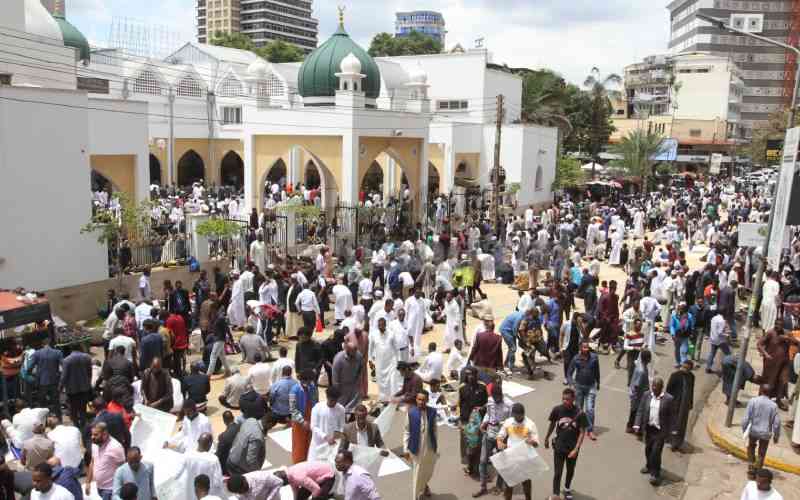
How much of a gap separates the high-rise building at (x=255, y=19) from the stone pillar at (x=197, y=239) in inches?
4254

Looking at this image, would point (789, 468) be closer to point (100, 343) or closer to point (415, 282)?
point (415, 282)

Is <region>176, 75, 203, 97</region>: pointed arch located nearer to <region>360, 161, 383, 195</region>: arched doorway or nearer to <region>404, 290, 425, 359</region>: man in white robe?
<region>360, 161, 383, 195</region>: arched doorway

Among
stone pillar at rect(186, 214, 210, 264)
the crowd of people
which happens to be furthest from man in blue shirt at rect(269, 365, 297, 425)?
stone pillar at rect(186, 214, 210, 264)

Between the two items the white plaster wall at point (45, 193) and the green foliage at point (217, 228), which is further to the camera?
the green foliage at point (217, 228)

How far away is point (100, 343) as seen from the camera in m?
12.4

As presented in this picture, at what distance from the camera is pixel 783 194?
953cm

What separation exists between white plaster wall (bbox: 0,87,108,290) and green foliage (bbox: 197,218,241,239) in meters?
2.20

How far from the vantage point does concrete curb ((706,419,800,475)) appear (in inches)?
348

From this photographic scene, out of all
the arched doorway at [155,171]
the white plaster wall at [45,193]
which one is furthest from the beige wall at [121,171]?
the arched doorway at [155,171]

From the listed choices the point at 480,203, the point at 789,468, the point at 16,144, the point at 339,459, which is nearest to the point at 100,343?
the point at 16,144

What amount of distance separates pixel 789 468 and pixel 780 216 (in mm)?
3162

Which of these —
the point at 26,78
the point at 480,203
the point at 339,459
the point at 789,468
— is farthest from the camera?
the point at 480,203

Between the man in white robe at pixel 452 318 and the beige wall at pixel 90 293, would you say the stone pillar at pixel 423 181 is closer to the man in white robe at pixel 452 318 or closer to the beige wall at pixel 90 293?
the beige wall at pixel 90 293

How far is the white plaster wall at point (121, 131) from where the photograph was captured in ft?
61.3
